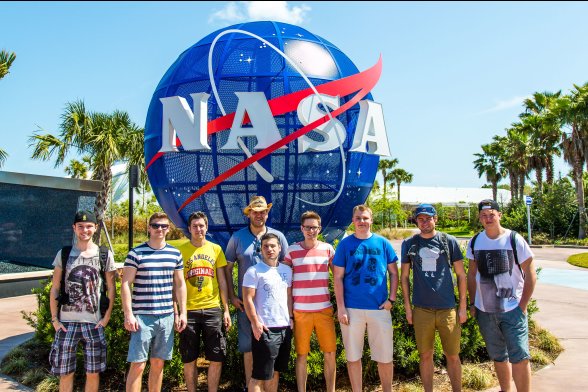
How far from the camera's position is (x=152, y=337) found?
13.2ft

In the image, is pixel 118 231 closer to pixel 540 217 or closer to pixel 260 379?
pixel 540 217

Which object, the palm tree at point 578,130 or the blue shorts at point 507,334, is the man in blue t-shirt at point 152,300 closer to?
the blue shorts at point 507,334

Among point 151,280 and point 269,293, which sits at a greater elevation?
point 151,280

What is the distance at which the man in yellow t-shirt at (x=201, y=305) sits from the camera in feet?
13.8

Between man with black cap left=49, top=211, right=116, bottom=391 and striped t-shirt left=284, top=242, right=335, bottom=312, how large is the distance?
152cm

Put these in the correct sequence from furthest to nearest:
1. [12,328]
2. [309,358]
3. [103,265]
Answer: [12,328] → [309,358] → [103,265]

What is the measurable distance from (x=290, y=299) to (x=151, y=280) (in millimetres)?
1162

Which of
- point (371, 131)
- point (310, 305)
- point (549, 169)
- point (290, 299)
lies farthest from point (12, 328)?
point (549, 169)

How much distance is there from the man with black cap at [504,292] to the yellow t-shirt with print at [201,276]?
2.29 metres

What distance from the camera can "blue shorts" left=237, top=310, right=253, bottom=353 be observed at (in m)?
4.39

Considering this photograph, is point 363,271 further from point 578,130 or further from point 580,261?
point 578,130

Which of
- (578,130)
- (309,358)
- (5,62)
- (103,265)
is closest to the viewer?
(103,265)

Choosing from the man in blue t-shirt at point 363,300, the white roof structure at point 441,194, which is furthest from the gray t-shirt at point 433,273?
the white roof structure at point 441,194

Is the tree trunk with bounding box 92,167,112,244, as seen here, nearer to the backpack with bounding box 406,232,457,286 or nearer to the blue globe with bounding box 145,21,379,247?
the blue globe with bounding box 145,21,379,247
